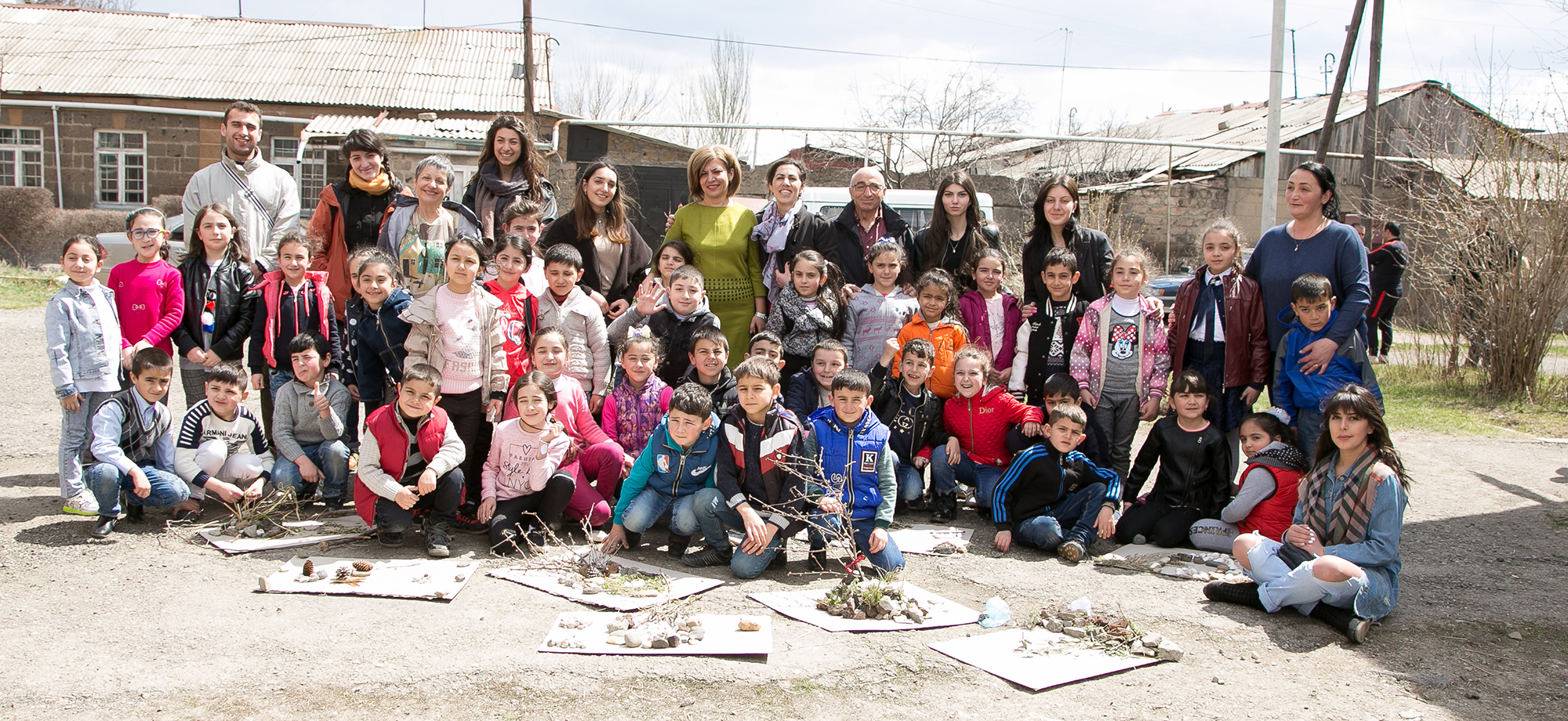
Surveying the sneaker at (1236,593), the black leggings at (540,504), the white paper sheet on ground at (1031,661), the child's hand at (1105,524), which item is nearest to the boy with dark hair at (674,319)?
the black leggings at (540,504)

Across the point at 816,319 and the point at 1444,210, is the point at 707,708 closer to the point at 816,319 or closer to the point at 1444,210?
the point at 816,319

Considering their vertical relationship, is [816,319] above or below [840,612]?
above

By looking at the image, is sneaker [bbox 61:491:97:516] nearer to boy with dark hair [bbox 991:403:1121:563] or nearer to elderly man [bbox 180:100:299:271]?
elderly man [bbox 180:100:299:271]

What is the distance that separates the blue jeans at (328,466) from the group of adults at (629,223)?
0.92 m

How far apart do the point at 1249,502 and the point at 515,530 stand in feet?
11.2

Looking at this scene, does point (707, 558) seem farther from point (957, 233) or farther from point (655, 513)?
point (957, 233)

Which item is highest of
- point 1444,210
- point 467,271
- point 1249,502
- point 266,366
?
point 1444,210

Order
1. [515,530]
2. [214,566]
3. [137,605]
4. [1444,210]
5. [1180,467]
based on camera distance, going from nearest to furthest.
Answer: [137,605] < [214,566] < [515,530] < [1180,467] < [1444,210]

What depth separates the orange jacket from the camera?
5289 mm

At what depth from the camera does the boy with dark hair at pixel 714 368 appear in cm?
468

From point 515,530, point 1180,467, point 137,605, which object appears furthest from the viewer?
point 1180,467

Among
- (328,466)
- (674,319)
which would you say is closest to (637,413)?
(674,319)

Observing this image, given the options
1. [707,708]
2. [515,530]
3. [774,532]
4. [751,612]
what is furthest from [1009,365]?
[707,708]

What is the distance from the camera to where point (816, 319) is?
5.22m
